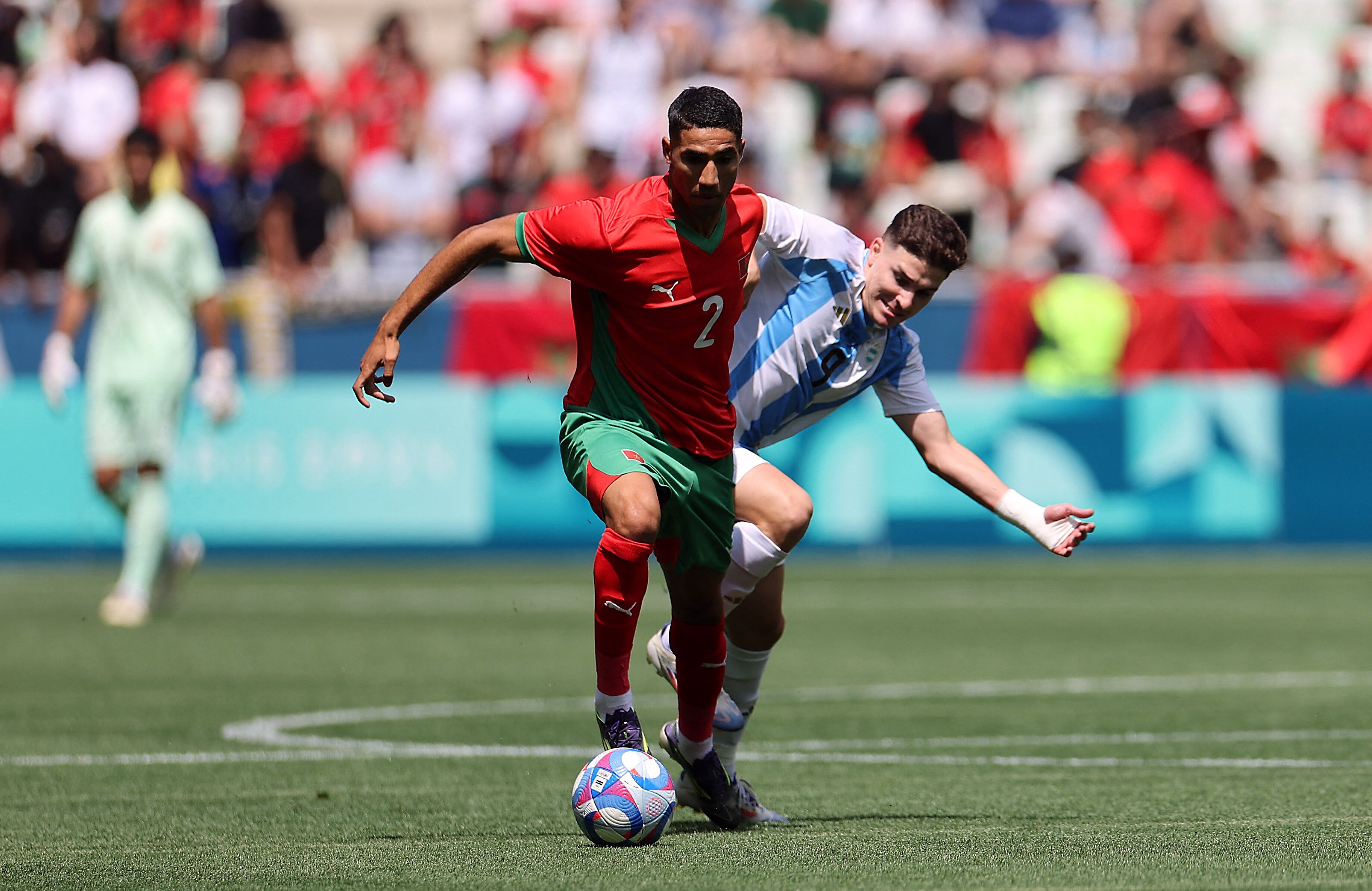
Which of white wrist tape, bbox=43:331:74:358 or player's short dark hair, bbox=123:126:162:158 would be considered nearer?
player's short dark hair, bbox=123:126:162:158

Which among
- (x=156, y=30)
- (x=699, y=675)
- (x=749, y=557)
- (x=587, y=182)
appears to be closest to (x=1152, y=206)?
(x=587, y=182)

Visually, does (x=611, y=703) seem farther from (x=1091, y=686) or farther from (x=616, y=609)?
(x=1091, y=686)

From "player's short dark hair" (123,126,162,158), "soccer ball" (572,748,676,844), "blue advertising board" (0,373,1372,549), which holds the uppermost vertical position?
"player's short dark hair" (123,126,162,158)

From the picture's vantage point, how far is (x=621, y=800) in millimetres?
5605

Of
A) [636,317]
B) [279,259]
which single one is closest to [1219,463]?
[279,259]

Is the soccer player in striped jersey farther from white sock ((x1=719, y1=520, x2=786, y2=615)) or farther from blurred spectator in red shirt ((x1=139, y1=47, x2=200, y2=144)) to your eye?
blurred spectator in red shirt ((x1=139, y1=47, x2=200, y2=144))

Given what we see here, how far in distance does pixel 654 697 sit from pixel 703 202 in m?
4.06

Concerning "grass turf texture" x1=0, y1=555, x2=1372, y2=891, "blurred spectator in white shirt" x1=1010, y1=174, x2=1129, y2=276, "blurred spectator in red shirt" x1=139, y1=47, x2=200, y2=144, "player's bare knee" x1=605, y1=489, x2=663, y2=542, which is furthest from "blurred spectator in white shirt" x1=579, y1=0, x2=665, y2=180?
"player's bare knee" x1=605, y1=489, x2=663, y2=542

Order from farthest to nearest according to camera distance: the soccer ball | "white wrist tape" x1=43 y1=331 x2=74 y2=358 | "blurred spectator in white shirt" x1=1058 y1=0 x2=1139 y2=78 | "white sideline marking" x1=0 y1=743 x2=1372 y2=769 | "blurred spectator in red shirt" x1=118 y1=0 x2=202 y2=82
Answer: "blurred spectator in white shirt" x1=1058 y1=0 x2=1139 y2=78, "blurred spectator in red shirt" x1=118 y1=0 x2=202 y2=82, "white wrist tape" x1=43 y1=331 x2=74 y2=358, "white sideline marking" x1=0 y1=743 x2=1372 y2=769, the soccer ball

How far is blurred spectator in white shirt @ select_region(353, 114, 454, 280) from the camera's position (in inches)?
746

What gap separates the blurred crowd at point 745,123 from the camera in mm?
18953

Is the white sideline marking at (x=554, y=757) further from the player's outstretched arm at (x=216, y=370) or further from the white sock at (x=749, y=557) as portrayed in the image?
the player's outstretched arm at (x=216, y=370)

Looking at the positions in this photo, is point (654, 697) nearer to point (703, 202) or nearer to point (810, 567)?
point (703, 202)

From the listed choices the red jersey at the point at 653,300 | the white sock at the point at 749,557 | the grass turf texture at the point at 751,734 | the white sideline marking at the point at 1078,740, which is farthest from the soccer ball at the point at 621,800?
the white sideline marking at the point at 1078,740
